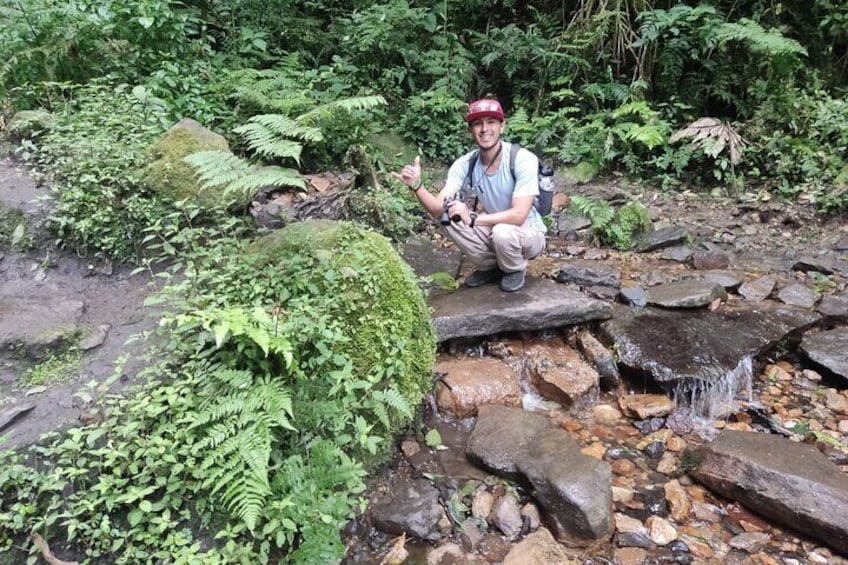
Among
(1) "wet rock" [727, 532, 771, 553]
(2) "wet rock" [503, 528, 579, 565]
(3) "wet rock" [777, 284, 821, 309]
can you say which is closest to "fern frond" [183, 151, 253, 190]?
(2) "wet rock" [503, 528, 579, 565]

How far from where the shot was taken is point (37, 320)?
3674mm

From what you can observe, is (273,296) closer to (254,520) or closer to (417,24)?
(254,520)

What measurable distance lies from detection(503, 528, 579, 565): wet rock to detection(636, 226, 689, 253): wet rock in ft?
15.2

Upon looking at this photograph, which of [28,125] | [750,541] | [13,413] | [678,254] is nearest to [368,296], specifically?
[13,413]

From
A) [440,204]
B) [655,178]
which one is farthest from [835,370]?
[655,178]

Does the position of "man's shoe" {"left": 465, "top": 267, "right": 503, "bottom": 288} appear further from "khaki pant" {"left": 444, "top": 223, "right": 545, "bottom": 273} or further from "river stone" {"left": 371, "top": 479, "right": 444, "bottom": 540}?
"river stone" {"left": 371, "top": 479, "right": 444, "bottom": 540}

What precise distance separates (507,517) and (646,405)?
5.82 ft

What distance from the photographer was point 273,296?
3.38 meters

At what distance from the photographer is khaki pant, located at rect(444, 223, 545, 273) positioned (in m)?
4.64

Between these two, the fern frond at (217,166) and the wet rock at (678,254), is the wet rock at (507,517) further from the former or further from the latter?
the wet rock at (678,254)

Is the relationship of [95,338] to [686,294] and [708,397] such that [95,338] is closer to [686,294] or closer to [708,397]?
[708,397]

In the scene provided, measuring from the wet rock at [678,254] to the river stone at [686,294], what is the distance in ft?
2.84

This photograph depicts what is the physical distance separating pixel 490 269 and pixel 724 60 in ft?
20.9

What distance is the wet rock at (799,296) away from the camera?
18.0 feet
